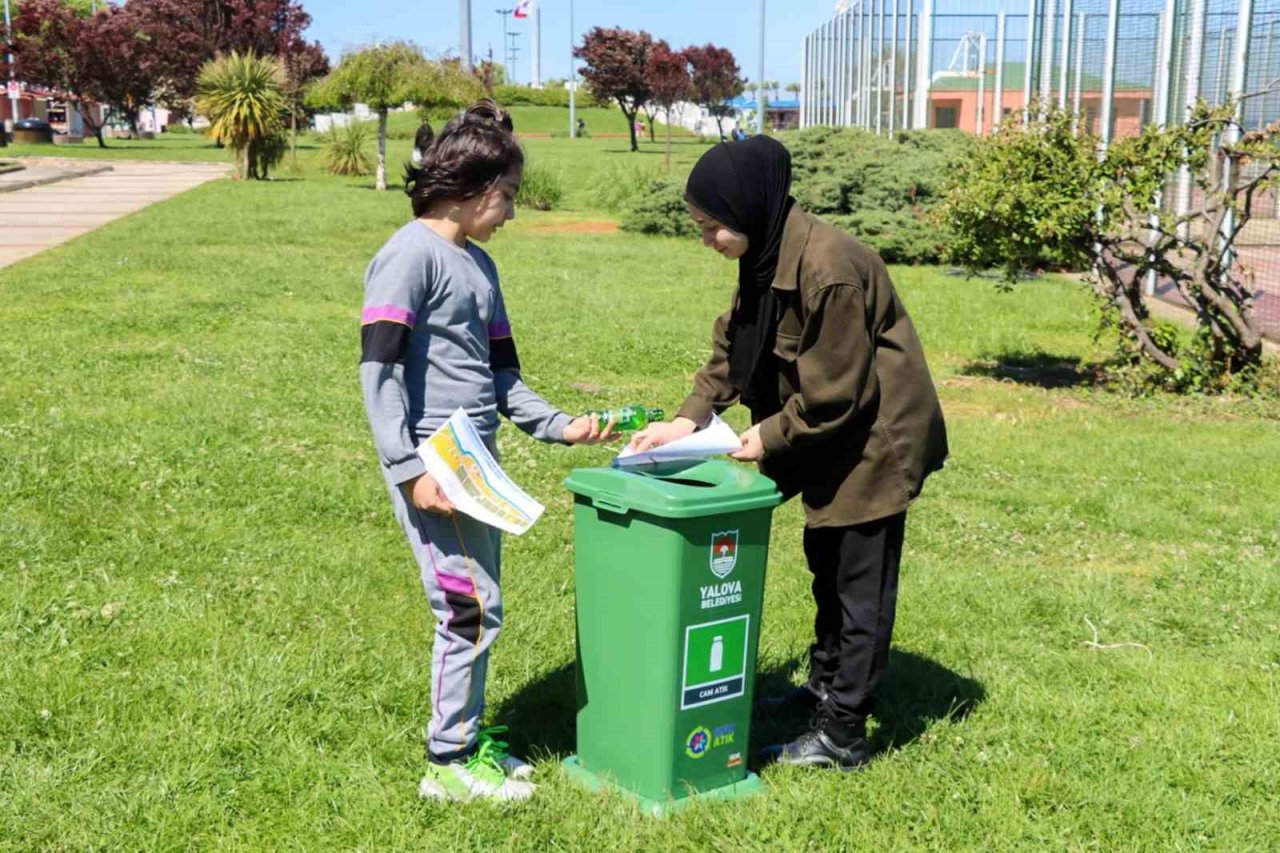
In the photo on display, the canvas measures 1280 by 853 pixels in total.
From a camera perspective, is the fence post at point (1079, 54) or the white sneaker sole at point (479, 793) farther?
the fence post at point (1079, 54)

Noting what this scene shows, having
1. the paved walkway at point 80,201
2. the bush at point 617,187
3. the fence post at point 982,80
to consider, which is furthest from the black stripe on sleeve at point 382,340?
the bush at point 617,187

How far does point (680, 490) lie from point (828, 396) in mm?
453

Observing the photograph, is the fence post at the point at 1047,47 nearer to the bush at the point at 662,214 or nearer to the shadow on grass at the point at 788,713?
the bush at the point at 662,214

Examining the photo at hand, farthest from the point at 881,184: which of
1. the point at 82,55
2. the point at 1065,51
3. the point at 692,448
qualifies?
the point at 82,55

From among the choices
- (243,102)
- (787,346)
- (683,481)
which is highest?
(243,102)

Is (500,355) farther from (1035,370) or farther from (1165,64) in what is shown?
(1165,64)

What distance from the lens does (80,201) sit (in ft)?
74.4

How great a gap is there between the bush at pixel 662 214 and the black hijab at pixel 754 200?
1545cm

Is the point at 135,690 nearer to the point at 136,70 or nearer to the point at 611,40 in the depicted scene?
the point at 136,70

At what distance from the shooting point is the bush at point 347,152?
103 feet

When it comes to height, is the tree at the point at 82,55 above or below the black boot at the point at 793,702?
above

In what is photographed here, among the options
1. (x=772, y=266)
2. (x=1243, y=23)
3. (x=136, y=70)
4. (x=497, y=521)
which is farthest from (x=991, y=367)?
(x=136, y=70)

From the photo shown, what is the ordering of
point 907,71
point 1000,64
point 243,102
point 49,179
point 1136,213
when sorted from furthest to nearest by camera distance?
1. point 49,179
2. point 243,102
3. point 907,71
4. point 1000,64
5. point 1136,213

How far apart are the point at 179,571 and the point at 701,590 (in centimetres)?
257
